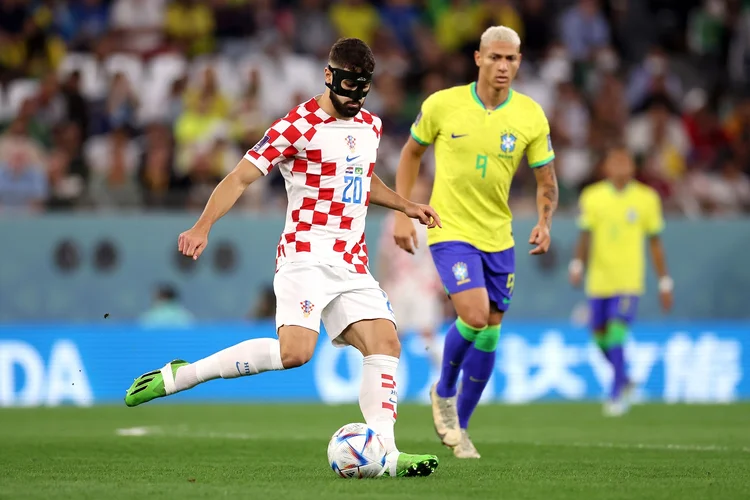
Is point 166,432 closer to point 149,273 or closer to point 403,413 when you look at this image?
point 403,413

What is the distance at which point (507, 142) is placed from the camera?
9.06m

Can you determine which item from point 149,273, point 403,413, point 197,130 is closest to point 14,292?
point 149,273

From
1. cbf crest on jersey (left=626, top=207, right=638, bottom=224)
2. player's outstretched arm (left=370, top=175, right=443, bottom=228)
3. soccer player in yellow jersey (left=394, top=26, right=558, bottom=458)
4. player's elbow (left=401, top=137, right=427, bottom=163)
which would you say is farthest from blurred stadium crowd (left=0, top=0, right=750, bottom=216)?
player's outstretched arm (left=370, top=175, right=443, bottom=228)

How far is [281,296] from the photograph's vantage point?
23.9 feet

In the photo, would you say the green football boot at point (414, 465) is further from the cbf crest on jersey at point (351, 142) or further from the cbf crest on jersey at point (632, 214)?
the cbf crest on jersey at point (632, 214)

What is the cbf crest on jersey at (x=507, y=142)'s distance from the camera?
9055mm

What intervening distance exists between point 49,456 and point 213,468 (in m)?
1.37

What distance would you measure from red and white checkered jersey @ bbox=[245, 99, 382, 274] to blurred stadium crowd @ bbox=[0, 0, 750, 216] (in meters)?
9.65

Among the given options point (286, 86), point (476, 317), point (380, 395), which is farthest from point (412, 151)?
point (286, 86)

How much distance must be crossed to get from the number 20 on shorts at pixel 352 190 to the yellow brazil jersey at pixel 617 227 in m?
7.62

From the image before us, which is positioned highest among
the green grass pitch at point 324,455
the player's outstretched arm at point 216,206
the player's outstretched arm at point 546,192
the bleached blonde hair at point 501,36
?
the bleached blonde hair at point 501,36

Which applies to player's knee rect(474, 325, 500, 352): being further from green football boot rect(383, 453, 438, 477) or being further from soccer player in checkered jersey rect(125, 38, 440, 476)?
green football boot rect(383, 453, 438, 477)

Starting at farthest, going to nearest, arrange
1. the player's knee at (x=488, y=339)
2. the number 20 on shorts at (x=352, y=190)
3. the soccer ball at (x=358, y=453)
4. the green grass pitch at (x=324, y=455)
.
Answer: the player's knee at (x=488, y=339)
the number 20 on shorts at (x=352, y=190)
the soccer ball at (x=358, y=453)
the green grass pitch at (x=324, y=455)

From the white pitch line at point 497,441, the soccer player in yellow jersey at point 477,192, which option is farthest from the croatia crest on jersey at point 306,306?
the white pitch line at point 497,441
